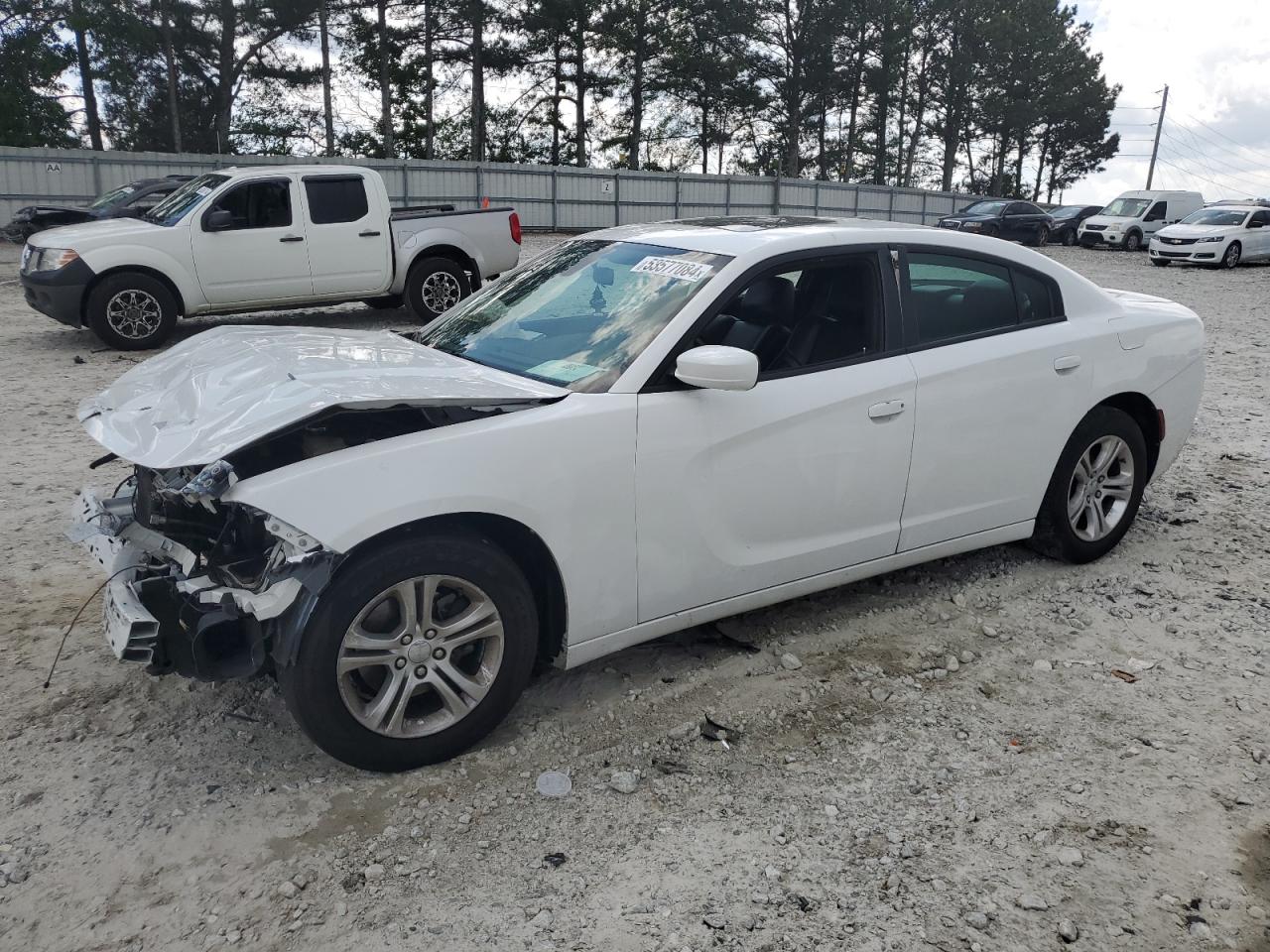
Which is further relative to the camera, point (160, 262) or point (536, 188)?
point (536, 188)

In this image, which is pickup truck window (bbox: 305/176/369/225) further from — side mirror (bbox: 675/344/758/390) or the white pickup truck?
side mirror (bbox: 675/344/758/390)

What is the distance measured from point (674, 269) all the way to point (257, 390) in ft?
5.22

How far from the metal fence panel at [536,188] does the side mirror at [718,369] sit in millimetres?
19074

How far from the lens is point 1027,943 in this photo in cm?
267

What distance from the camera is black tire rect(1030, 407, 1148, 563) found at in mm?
4855

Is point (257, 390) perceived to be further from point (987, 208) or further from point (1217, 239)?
point (987, 208)

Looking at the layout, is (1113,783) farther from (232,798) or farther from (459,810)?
(232,798)

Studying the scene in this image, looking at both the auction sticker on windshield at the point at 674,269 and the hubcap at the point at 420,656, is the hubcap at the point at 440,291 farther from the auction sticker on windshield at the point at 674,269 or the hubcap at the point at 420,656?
the hubcap at the point at 420,656

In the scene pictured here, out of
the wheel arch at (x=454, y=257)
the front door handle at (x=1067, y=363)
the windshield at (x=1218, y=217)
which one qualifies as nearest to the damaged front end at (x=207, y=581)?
the front door handle at (x=1067, y=363)

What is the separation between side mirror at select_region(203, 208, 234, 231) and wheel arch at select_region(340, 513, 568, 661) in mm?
9065

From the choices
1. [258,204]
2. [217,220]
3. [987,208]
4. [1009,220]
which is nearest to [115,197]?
[258,204]

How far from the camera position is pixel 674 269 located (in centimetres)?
401

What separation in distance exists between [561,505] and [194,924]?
1545mm

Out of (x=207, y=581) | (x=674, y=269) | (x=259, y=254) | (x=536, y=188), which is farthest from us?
(x=536, y=188)
